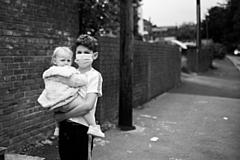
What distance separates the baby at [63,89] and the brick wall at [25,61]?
7.19 ft

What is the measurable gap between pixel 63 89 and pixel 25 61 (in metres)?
2.74

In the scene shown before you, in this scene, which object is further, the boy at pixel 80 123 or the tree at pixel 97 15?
the tree at pixel 97 15

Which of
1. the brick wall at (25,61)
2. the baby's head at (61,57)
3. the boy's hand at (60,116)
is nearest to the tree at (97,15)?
the brick wall at (25,61)

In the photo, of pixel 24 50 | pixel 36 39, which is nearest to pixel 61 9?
pixel 36 39

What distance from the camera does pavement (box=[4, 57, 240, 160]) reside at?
5137 millimetres

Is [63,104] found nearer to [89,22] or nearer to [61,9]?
[61,9]

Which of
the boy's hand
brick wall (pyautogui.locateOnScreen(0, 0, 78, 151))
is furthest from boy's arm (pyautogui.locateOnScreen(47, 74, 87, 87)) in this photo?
brick wall (pyautogui.locateOnScreen(0, 0, 78, 151))

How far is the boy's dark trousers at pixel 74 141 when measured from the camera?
109 inches

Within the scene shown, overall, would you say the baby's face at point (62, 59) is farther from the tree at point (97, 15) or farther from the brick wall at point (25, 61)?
the tree at point (97, 15)

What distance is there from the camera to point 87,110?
269 cm

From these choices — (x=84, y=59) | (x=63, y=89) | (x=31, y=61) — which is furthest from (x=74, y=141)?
(x=31, y=61)

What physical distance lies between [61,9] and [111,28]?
3.28 m

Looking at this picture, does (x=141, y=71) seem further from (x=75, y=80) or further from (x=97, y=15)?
(x=75, y=80)

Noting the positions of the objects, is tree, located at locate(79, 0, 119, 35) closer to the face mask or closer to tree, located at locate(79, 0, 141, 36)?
tree, located at locate(79, 0, 141, 36)
